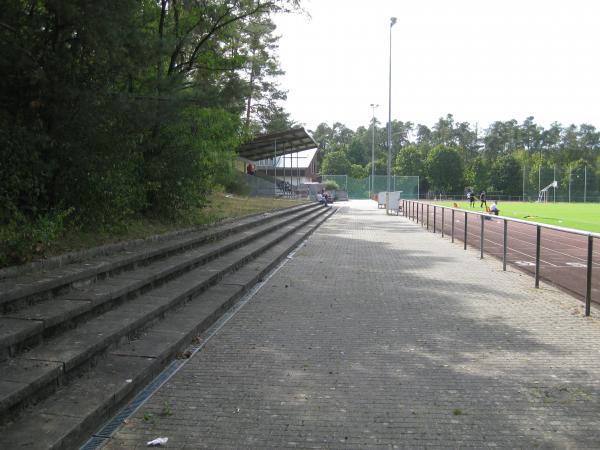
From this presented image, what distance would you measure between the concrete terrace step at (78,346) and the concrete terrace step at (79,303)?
89 millimetres

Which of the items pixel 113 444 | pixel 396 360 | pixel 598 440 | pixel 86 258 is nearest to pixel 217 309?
pixel 86 258

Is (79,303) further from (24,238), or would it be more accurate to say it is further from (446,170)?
(446,170)

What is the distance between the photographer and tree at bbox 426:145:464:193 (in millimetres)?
88062

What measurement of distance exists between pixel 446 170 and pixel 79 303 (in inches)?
3489

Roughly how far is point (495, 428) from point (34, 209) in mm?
5615

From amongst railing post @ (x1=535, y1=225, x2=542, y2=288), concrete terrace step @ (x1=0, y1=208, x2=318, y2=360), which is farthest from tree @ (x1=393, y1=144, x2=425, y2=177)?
concrete terrace step @ (x1=0, y1=208, x2=318, y2=360)

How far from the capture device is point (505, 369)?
4.80m

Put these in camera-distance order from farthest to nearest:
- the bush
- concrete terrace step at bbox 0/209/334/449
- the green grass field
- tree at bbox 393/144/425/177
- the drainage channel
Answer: tree at bbox 393/144/425/177, the green grass field, the bush, the drainage channel, concrete terrace step at bbox 0/209/334/449

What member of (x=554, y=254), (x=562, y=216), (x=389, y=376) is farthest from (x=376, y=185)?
(x=389, y=376)

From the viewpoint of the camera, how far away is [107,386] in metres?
3.89

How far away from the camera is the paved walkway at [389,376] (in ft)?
11.6

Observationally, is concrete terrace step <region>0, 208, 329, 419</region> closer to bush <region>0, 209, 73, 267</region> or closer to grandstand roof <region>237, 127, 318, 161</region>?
bush <region>0, 209, 73, 267</region>

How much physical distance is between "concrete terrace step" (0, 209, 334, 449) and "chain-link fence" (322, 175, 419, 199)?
2449 inches

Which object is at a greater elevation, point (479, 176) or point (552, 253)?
point (479, 176)
